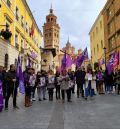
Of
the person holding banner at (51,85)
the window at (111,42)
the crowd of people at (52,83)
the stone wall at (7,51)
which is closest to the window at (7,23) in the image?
the stone wall at (7,51)

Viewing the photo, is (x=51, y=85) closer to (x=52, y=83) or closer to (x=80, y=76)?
(x=52, y=83)

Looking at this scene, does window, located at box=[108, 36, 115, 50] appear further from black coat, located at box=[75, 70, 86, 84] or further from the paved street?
the paved street

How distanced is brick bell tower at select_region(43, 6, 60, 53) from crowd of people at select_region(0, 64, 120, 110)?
322 ft

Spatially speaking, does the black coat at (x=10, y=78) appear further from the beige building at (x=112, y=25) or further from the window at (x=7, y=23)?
the beige building at (x=112, y=25)

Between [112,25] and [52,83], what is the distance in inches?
1131

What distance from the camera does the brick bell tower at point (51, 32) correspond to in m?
117

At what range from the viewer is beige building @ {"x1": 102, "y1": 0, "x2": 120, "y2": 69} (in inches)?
1506

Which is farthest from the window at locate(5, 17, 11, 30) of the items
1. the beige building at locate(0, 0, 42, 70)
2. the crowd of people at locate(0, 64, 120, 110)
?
the crowd of people at locate(0, 64, 120, 110)

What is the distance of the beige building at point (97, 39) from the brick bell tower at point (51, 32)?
184 ft

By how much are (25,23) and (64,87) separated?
2339 centimetres

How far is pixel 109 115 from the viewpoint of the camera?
29.7 feet

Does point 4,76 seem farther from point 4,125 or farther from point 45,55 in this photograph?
point 45,55

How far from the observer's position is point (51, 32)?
402ft

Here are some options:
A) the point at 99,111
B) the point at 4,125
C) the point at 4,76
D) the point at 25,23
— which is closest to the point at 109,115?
the point at 99,111
